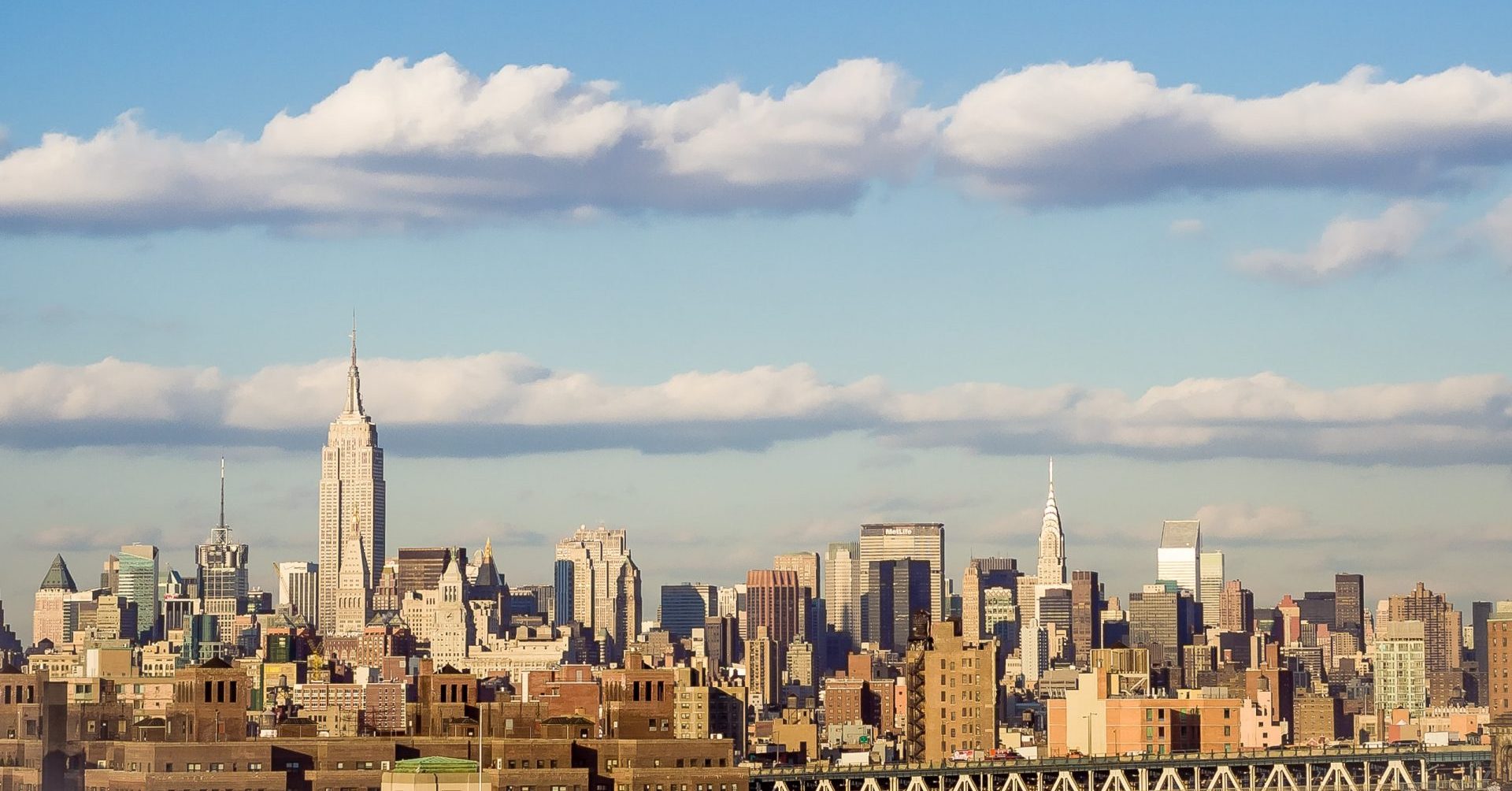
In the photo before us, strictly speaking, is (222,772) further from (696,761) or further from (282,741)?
(696,761)

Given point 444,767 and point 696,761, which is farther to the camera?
point 696,761

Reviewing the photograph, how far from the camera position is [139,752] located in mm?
182375

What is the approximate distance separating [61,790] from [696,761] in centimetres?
4071

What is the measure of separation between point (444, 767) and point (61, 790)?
125 feet

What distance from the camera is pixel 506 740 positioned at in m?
183

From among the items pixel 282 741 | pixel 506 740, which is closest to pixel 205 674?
pixel 282 741

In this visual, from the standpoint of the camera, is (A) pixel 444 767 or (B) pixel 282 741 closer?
(A) pixel 444 767

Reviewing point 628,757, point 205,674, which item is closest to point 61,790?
point 205,674

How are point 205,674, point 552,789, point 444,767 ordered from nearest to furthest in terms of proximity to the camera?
point 444,767 → point 552,789 → point 205,674

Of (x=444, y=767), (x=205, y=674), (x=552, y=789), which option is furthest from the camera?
(x=205, y=674)

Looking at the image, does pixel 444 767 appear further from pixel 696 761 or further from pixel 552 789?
pixel 696 761

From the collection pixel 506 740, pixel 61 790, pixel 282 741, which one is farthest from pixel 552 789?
pixel 61 790

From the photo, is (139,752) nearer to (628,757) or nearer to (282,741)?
(282,741)

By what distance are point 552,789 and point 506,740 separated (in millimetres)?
6604
